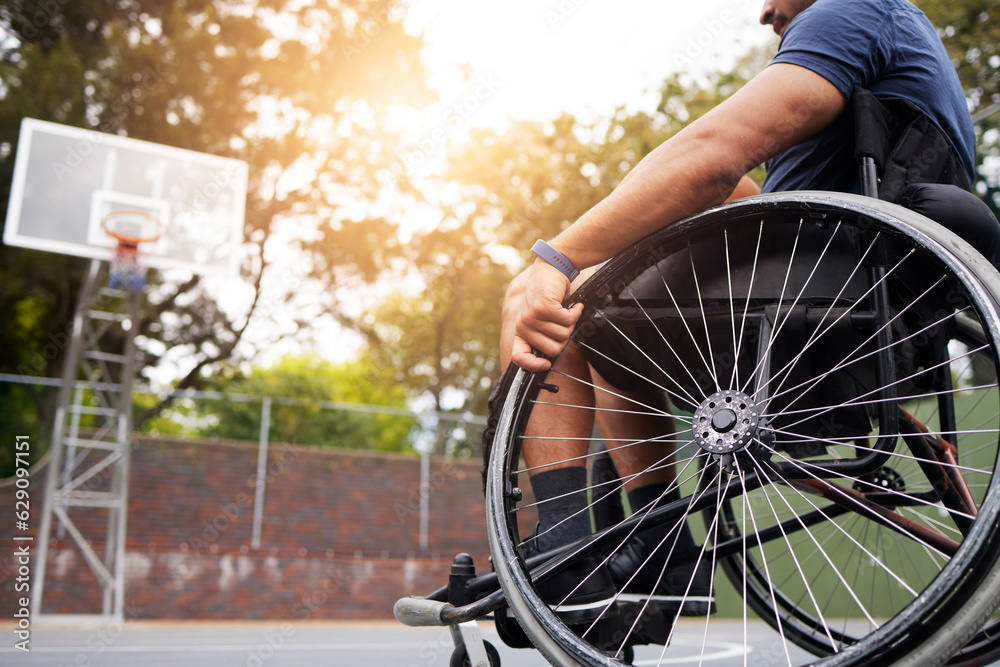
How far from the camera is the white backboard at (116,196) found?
7.47 m

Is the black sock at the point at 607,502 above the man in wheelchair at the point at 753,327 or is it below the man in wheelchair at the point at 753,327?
below

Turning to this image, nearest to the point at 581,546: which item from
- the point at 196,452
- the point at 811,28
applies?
the point at 811,28

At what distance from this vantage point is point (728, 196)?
3.84ft

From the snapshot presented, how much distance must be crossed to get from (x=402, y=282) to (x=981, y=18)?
8503 millimetres

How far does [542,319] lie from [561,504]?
12.0 inches

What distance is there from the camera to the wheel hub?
3.40 ft

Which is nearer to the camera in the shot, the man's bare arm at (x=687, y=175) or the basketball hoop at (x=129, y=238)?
the man's bare arm at (x=687, y=175)

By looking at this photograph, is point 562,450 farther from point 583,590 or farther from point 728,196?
point 728,196

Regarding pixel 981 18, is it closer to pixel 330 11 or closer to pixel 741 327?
pixel 330 11

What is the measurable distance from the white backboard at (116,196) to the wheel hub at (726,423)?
772 centimetres

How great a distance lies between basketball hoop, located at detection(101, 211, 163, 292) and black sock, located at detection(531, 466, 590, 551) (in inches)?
289

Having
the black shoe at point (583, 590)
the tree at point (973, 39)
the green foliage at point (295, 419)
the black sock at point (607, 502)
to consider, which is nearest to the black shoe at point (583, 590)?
the black shoe at point (583, 590)

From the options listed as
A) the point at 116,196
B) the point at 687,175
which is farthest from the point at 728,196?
the point at 116,196

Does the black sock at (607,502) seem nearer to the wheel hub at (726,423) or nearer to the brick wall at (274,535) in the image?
the wheel hub at (726,423)
